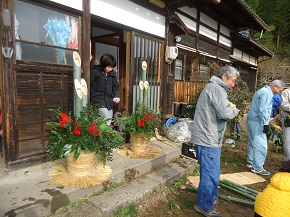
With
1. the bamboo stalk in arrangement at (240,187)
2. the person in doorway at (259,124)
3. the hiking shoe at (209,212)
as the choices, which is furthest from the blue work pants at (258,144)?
the hiking shoe at (209,212)

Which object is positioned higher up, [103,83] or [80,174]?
[103,83]

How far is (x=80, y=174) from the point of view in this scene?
288 cm

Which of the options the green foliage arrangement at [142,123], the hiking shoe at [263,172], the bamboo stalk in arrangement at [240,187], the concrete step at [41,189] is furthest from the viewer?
the hiking shoe at [263,172]

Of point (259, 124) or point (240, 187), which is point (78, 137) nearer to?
point (240, 187)

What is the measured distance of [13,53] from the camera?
9.39 ft

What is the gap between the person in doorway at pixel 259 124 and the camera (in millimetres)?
4246

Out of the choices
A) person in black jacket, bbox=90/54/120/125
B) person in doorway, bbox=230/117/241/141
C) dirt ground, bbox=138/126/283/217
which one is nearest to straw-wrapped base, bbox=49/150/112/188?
dirt ground, bbox=138/126/283/217

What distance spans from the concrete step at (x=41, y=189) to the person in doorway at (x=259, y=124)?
6.44 ft

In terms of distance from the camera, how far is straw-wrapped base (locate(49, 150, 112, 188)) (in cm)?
279

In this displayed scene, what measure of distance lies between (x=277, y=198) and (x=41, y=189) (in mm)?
2660

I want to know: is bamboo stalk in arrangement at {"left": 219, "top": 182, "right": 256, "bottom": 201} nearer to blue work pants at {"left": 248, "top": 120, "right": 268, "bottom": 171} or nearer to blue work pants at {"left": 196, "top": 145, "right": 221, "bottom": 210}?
blue work pants at {"left": 196, "top": 145, "right": 221, "bottom": 210}

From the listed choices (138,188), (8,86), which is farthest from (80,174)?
(8,86)

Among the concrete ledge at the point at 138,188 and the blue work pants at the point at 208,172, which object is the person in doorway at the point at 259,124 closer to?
the concrete ledge at the point at 138,188

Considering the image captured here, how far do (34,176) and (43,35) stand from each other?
2.17 metres
